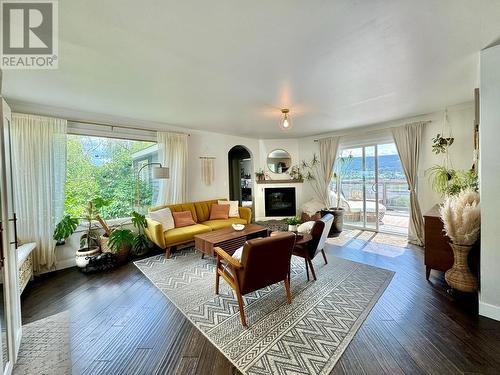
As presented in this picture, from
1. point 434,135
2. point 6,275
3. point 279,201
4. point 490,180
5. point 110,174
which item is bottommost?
point 6,275

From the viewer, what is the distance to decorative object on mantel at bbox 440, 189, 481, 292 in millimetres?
2152

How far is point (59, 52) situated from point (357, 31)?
100 inches

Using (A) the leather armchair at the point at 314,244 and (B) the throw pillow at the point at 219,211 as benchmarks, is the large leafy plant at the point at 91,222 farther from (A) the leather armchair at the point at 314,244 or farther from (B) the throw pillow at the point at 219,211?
(A) the leather armchair at the point at 314,244

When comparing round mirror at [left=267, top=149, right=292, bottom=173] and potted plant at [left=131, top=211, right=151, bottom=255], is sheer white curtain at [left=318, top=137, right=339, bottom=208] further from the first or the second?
potted plant at [left=131, top=211, right=151, bottom=255]

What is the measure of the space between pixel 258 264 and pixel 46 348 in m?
1.94

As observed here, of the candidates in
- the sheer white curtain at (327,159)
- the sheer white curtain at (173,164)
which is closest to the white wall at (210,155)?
the sheer white curtain at (173,164)

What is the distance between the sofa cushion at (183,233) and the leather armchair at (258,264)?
1.75 m

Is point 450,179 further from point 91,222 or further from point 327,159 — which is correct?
point 91,222

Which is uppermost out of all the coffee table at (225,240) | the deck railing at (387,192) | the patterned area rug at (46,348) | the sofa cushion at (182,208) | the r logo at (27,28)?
the r logo at (27,28)

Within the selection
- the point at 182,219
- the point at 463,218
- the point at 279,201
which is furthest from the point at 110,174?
the point at 463,218

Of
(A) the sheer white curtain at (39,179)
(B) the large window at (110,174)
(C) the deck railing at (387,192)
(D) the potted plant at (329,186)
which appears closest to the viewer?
(A) the sheer white curtain at (39,179)

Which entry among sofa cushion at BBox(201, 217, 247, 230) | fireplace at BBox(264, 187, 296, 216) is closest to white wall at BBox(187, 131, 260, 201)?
sofa cushion at BBox(201, 217, 247, 230)

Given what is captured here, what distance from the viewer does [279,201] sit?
21.3ft

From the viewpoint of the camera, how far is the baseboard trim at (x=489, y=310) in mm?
1989
